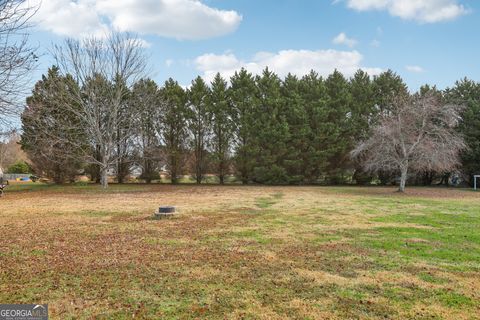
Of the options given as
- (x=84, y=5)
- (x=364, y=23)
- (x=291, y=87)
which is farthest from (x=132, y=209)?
(x=291, y=87)

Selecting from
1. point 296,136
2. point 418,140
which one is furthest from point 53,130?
point 418,140

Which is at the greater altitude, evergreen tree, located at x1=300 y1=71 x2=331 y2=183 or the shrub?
evergreen tree, located at x1=300 y1=71 x2=331 y2=183

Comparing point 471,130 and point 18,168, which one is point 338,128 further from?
point 18,168

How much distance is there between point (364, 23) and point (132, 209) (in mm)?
12306

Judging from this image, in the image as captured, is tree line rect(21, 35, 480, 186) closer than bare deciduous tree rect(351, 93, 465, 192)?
No

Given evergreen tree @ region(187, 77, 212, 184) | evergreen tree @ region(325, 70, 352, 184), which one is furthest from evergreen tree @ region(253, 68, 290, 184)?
evergreen tree @ region(187, 77, 212, 184)

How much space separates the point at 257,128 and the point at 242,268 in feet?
80.1

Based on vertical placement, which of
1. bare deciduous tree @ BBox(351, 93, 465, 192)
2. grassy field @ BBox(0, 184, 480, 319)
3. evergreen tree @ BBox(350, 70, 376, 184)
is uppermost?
evergreen tree @ BBox(350, 70, 376, 184)

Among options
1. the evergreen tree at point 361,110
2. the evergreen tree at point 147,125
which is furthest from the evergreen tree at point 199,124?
the evergreen tree at point 361,110

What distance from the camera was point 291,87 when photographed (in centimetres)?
3088

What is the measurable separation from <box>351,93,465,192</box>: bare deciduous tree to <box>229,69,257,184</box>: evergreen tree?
10.8 m

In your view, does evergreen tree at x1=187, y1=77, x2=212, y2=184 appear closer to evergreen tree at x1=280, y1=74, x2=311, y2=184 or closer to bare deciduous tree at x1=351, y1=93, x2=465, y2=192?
evergreen tree at x1=280, y1=74, x2=311, y2=184

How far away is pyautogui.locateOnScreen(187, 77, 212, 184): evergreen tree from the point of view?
102ft

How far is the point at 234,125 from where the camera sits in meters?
30.8
